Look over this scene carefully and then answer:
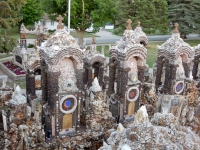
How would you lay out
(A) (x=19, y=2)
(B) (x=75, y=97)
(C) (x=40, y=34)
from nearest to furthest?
1. (B) (x=75, y=97)
2. (A) (x=19, y=2)
3. (C) (x=40, y=34)

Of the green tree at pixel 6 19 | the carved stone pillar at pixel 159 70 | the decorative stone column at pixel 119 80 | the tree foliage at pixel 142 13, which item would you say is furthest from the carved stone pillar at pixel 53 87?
the tree foliage at pixel 142 13

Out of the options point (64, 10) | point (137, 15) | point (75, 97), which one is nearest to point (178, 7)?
point (137, 15)

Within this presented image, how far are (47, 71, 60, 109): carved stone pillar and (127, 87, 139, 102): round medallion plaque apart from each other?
381 centimetres

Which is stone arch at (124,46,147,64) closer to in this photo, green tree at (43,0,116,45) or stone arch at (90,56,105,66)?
stone arch at (90,56,105,66)

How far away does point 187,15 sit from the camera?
39.0 metres

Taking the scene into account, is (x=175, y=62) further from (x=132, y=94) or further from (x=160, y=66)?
(x=132, y=94)

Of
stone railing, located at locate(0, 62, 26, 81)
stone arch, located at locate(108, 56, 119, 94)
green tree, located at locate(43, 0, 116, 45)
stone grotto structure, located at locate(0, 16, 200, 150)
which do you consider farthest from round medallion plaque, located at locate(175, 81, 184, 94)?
green tree, located at locate(43, 0, 116, 45)

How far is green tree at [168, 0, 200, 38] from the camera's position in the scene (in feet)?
128

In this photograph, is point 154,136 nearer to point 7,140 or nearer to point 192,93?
point 7,140

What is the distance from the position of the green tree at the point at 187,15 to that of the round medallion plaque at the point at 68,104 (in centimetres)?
3238

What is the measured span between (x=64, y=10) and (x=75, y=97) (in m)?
21.9

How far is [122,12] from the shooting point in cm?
3475

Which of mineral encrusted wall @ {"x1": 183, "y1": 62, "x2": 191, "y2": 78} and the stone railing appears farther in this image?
the stone railing

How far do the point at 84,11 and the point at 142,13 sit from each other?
27.8 feet
